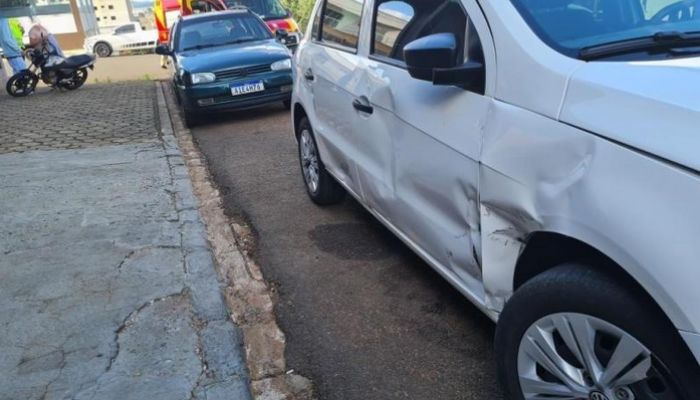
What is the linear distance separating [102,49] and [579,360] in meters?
32.8

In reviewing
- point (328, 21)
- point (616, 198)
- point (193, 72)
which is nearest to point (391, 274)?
point (328, 21)

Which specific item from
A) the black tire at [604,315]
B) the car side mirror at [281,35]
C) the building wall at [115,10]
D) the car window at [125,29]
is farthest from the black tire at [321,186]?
the building wall at [115,10]

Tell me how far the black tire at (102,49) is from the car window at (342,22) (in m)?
29.6

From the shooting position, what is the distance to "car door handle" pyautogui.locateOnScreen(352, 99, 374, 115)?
3.23 m

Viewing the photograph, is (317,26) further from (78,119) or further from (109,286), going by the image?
(78,119)

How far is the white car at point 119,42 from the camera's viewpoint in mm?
30562

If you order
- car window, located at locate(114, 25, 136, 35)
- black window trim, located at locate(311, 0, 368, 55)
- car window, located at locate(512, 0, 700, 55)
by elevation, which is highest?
car window, located at locate(512, 0, 700, 55)

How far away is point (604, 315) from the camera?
1743 mm

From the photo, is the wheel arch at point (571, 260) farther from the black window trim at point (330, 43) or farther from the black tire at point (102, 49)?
the black tire at point (102, 49)

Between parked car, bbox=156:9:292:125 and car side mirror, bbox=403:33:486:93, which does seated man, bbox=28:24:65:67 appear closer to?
parked car, bbox=156:9:292:125

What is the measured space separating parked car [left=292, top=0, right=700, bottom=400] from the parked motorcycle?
1277cm

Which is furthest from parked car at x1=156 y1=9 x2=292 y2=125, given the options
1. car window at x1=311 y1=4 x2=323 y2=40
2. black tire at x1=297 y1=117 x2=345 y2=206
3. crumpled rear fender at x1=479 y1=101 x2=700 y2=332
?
crumpled rear fender at x1=479 y1=101 x2=700 y2=332

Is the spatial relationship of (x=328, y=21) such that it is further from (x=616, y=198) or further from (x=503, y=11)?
(x=616, y=198)

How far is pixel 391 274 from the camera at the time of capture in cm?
371
